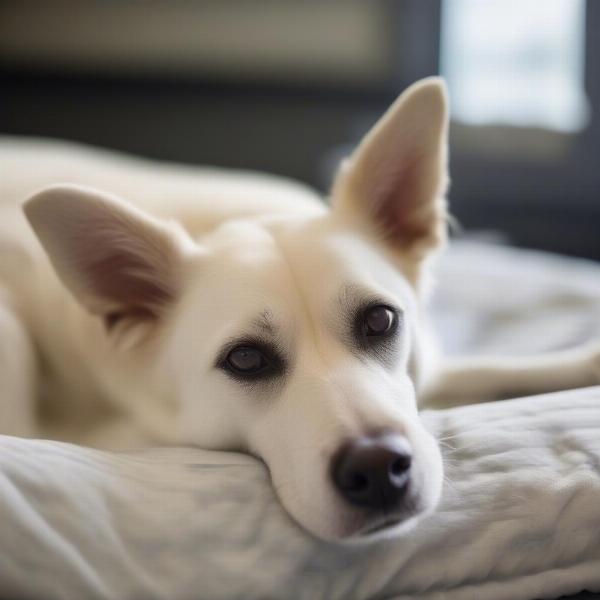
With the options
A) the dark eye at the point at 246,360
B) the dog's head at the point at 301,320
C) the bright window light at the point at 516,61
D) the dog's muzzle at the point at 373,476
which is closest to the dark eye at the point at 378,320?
the dog's head at the point at 301,320

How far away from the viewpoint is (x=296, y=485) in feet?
3.06

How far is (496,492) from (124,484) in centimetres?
45

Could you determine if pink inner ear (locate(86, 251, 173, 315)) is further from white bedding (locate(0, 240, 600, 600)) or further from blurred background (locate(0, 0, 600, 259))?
blurred background (locate(0, 0, 600, 259))

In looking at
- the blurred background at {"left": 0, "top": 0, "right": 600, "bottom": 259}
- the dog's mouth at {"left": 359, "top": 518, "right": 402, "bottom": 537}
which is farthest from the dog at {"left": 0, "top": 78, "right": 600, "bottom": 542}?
the blurred background at {"left": 0, "top": 0, "right": 600, "bottom": 259}

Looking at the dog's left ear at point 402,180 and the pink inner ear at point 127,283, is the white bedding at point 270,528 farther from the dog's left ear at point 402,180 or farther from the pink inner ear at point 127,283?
the dog's left ear at point 402,180

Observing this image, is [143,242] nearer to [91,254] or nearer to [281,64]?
[91,254]

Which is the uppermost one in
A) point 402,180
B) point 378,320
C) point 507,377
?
point 402,180

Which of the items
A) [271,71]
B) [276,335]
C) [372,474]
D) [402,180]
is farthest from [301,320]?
[271,71]

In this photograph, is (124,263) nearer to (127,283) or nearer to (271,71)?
(127,283)

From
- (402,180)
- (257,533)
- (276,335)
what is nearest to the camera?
(257,533)

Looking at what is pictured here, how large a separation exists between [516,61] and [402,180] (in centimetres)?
273

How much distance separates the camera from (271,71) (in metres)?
3.90

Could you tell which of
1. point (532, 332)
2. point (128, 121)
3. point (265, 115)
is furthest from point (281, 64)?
point (532, 332)

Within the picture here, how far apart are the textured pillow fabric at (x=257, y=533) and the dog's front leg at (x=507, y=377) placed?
335 millimetres
